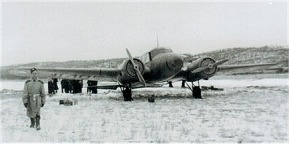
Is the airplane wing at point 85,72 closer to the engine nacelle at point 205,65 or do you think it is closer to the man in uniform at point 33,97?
the engine nacelle at point 205,65

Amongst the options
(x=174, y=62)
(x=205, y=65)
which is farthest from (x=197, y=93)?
(x=174, y=62)

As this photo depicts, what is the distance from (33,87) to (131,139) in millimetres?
3093

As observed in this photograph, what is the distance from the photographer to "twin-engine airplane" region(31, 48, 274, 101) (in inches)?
583

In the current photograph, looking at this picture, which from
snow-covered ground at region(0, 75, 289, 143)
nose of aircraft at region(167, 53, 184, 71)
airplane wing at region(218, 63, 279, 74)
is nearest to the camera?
snow-covered ground at region(0, 75, 289, 143)

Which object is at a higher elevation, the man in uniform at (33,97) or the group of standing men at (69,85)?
the man in uniform at (33,97)

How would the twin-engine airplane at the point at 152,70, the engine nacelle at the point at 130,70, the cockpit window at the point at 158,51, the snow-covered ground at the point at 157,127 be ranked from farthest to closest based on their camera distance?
the cockpit window at the point at 158,51, the engine nacelle at the point at 130,70, the twin-engine airplane at the point at 152,70, the snow-covered ground at the point at 157,127

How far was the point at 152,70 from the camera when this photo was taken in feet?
51.5

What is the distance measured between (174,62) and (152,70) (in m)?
1.63

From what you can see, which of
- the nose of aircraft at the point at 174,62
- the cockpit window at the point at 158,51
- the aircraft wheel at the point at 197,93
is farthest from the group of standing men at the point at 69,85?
the nose of aircraft at the point at 174,62

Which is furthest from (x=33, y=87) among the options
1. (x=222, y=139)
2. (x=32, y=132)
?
(x=222, y=139)

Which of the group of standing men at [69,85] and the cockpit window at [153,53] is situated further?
the group of standing men at [69,85]

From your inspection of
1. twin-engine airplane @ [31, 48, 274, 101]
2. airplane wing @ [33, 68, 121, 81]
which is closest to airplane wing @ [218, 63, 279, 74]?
twin-engine airplane @ [31, 48, 274, 101]

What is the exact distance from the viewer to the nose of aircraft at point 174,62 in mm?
14414

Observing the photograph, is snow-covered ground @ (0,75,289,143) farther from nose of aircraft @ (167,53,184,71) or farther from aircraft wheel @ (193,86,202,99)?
aircraft wheel @ (193,86,202,99)
